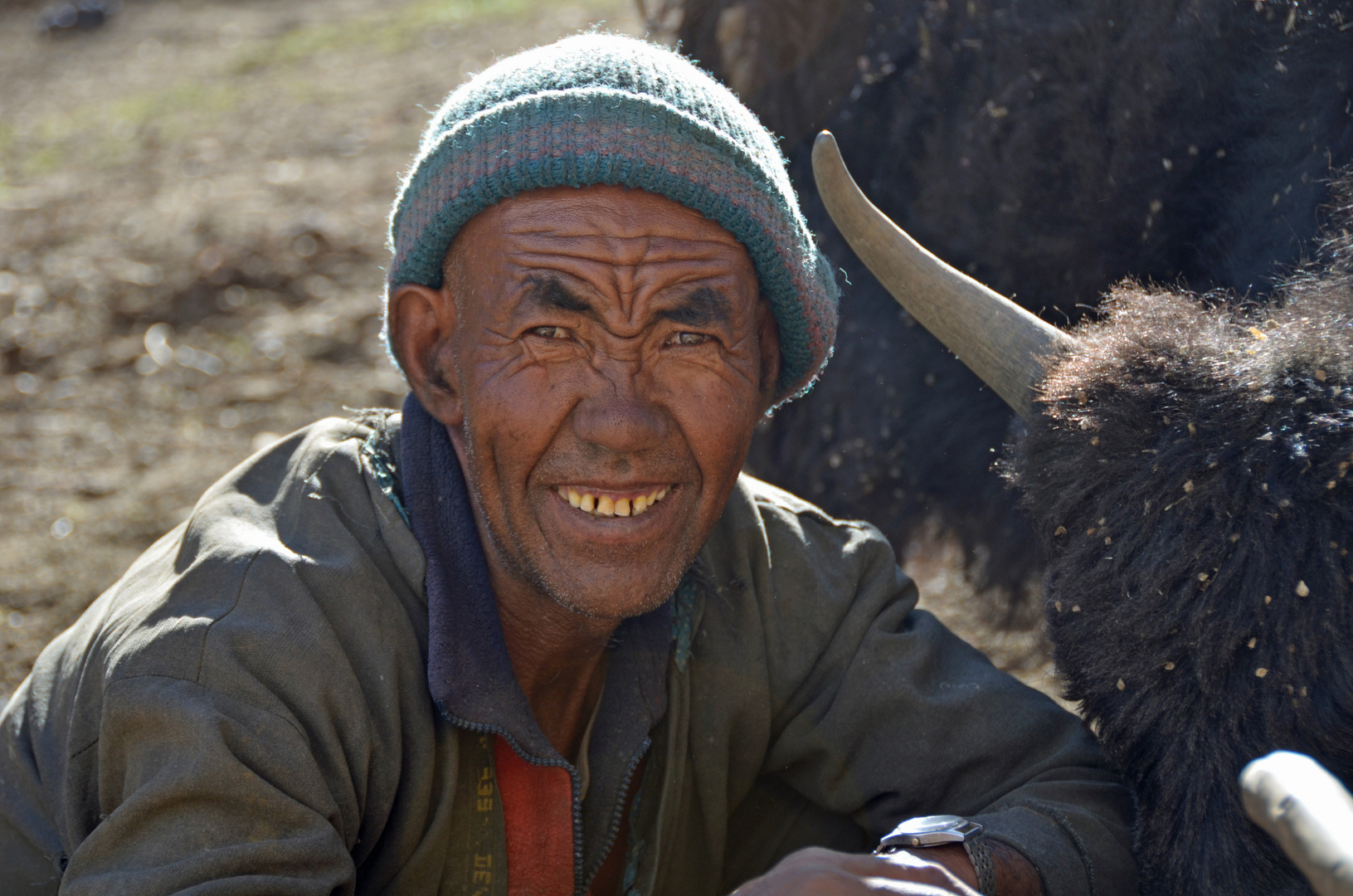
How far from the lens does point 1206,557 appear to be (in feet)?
5.29

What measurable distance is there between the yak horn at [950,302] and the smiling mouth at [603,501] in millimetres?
601

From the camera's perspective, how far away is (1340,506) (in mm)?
1521

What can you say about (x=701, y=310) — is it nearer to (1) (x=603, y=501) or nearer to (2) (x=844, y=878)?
(1) (x=603, y=501)

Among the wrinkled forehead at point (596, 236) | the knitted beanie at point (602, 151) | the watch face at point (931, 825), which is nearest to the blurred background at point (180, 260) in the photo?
the knitted beanie at point (602, 151)

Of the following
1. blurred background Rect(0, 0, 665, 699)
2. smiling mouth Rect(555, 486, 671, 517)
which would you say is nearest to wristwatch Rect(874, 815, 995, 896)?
smiling mouth Rect(555, 486, 671, 517)

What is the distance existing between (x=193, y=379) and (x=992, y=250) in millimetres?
3410

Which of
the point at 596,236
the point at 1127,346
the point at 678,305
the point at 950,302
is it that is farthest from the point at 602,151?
the point at 1127,346

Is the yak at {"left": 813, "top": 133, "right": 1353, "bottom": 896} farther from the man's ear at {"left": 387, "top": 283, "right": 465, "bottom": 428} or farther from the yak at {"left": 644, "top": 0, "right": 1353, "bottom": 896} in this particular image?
the man's ear at {"left": 387, "top": 283, "right": 465, "bottom": 428}

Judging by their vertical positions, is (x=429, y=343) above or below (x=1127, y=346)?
below

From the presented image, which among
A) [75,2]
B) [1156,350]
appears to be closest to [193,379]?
[1156,350]

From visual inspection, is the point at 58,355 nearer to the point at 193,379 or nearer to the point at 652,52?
the point at 193,379

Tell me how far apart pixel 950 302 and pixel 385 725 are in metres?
1.09

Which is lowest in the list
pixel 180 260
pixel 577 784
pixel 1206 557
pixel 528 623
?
pixel 180 260

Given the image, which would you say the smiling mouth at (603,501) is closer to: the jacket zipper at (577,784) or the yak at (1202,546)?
the jacket zipper at (577,784)
